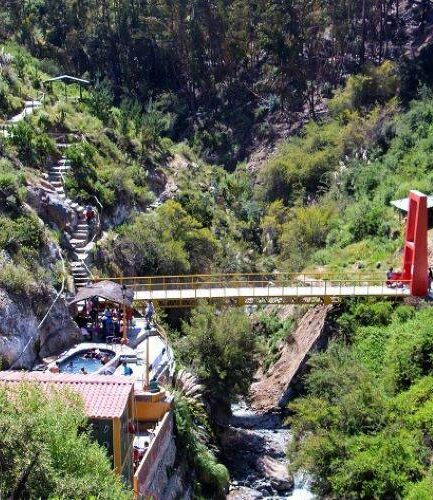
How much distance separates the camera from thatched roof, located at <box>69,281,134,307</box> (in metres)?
31.1

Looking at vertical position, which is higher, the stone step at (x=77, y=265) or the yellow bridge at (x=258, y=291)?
the stone step at (x=77, y=265)

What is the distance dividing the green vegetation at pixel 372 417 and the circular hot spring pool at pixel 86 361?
6895 millimetres

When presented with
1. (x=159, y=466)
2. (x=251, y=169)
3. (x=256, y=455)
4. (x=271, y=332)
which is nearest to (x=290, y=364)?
(x=271, y=332)

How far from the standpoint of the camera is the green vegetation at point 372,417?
86.5 ft

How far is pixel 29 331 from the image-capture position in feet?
93.3

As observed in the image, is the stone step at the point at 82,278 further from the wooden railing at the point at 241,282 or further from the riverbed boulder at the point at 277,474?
the riverbed boulder at the point at 277,474

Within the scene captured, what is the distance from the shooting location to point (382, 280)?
36812 millimetres

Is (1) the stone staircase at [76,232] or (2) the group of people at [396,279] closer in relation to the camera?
(1) the stone staircase at [76,232]

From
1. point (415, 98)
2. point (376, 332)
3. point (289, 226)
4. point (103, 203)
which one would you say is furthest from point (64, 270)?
point (415, 98)

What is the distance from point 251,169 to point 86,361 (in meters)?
37.3

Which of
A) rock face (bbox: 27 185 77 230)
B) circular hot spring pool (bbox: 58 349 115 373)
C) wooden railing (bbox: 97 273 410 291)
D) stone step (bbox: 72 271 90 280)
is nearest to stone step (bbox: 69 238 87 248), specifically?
rock face (bbox: 27 185 77 230)

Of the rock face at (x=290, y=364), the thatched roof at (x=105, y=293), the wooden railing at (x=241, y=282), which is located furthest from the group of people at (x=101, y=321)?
the rock face at (x=290, y=364)

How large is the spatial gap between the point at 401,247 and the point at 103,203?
14771 millimetres

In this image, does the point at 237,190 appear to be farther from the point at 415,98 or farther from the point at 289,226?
the point at 415,98
